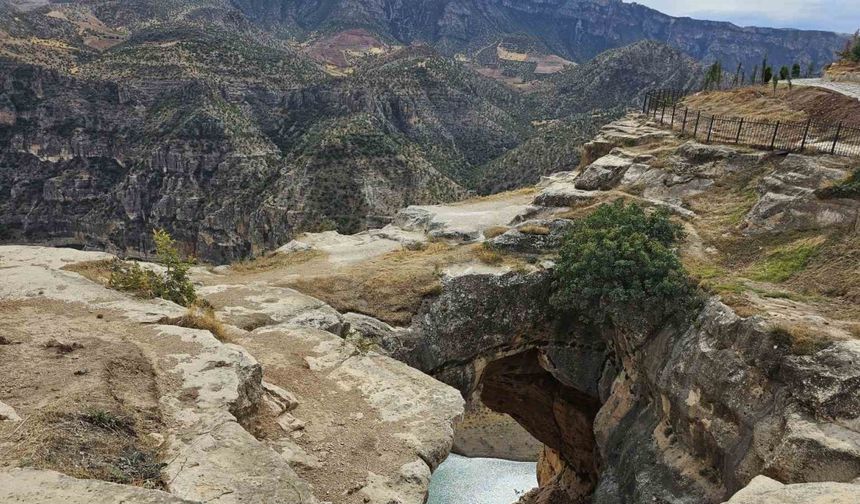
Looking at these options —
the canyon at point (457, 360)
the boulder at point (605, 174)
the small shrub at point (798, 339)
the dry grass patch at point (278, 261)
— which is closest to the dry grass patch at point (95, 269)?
the canyon at point (457, 360)

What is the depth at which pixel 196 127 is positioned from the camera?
99188 mm

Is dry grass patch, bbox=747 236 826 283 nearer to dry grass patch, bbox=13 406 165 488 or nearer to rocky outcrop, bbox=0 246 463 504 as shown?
rocky outcrop, bbox=0 246 463 504

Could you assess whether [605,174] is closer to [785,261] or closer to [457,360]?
[785,261]

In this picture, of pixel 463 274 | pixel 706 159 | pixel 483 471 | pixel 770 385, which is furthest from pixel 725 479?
pixel 483 471

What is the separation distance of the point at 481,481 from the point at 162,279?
36.1 m

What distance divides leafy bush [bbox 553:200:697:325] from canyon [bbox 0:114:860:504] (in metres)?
0.71

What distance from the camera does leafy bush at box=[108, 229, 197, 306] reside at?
16.2m

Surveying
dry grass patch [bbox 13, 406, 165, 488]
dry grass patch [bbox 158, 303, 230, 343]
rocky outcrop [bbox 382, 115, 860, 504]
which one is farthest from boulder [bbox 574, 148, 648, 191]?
dry grass patch [bbox 13, 406, 165, 488]

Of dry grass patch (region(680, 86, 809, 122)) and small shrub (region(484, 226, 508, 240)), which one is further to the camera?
dry grass patch (region(680, 86, 809, 122))

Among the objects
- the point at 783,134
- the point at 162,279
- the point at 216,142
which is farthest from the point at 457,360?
the point at 216,142

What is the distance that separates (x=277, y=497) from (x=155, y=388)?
12.6 ft

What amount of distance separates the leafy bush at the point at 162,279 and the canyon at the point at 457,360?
0.69m

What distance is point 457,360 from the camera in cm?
2195

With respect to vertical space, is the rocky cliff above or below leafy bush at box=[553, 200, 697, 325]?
below
